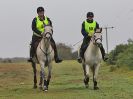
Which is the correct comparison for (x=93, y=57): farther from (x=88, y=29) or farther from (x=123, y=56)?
(x=123, y=56)

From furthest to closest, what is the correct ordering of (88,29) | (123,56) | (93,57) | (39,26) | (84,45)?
1. (123,56)
2. (88,29)
3. (84,45)
4. (39,26)
5. (93,57)

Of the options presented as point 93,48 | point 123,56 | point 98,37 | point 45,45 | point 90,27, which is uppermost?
point 90,27

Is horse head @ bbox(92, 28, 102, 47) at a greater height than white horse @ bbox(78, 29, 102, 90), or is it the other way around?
horse head @ bbox(92, 28, 102, 47)

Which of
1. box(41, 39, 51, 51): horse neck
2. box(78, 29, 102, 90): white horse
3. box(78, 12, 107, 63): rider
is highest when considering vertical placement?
box(78, 12, 107, 63): rider

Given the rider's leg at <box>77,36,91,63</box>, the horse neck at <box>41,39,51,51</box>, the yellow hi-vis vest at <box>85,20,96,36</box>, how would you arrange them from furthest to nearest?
the yellow hi-vis vest at <box>85,20,96,36</box> < the rider's leg at <box>77,36,91,63</box> < the horse neck at <box>41,39,51,51</box>

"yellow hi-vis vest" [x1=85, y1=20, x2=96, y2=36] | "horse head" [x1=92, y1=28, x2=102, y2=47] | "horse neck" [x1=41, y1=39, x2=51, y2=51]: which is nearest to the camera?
"horse head" [x1=92, y1=28, x2=102, y2=47]

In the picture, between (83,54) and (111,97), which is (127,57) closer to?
(83,54)

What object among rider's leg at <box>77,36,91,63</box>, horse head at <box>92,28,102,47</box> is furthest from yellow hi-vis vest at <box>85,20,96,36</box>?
horse head at <box>92,28,102,47</box>

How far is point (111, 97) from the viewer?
18.9 metres

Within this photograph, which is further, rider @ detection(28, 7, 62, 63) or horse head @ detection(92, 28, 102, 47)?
rider @ detection(28, 7, 62, 63)

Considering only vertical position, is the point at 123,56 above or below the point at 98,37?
above

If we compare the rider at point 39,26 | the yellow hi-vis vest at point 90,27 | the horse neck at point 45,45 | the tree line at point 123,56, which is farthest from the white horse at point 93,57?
the tree line at point 123,56

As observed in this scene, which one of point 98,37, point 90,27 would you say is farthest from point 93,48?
point 90,27

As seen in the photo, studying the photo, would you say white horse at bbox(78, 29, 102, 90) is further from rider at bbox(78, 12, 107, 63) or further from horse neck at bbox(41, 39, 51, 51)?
horse neck at bbox(41, 39, 51, 51)
